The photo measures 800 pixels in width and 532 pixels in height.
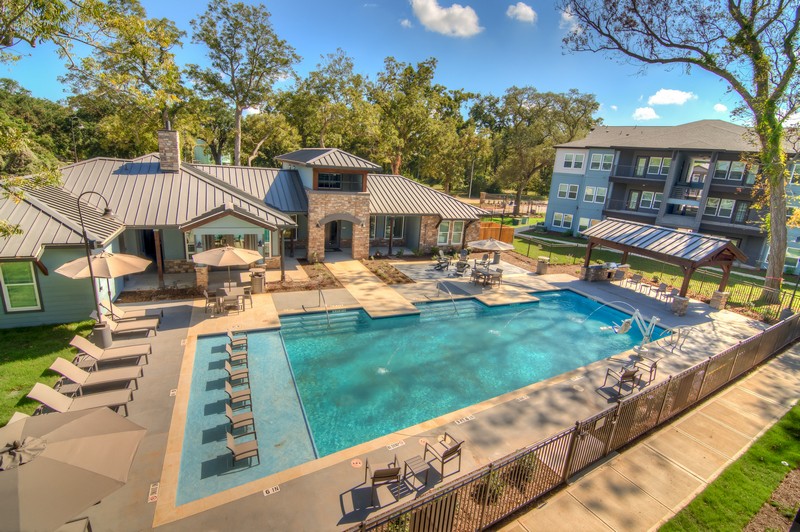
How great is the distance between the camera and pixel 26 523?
491 centimetres

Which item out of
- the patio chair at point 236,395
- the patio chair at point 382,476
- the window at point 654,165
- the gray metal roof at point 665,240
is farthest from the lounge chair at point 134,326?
the window at point 654,165

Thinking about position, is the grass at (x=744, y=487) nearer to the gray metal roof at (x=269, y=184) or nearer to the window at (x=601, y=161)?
the gray metal roof at (x=269, y=184)

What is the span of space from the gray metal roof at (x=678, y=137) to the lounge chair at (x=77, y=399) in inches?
1603

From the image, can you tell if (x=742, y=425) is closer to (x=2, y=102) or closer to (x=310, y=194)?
(x=310, y=194)

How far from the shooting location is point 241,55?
39969mm

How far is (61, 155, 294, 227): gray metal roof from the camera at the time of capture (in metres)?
18.8

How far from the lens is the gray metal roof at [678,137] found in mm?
32156

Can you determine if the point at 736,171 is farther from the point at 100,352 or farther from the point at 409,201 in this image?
the point at 100,352

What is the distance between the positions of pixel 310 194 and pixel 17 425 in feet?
62.4

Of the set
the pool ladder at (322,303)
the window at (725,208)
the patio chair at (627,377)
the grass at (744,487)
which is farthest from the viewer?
the window at (725,208)

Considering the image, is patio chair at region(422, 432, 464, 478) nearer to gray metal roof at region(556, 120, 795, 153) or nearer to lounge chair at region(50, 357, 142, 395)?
lounge chair at region(50, 357, 142, 395)

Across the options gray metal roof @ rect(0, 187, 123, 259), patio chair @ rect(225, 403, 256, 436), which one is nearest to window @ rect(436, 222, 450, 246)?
gray metal roof @ rect(0, 187, 123, 259)

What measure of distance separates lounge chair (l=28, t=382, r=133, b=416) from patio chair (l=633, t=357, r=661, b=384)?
15.5 metres

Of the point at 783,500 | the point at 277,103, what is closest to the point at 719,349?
the point at 783,500
